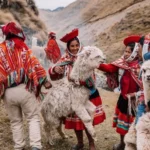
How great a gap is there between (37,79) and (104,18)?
20.1 metres

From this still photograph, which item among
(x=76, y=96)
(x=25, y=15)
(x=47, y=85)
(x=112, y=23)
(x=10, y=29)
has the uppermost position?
(x=112, y=23)

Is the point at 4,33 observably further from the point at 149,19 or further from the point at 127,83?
the point at 149,19

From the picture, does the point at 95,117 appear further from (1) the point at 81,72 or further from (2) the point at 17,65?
(2) the point at 17,65

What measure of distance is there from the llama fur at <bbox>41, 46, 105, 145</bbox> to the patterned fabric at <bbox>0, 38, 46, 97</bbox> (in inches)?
12.0

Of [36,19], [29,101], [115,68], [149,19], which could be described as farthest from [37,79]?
[149,19]

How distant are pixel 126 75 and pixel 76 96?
66 cm

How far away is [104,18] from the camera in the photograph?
2377 centimetres

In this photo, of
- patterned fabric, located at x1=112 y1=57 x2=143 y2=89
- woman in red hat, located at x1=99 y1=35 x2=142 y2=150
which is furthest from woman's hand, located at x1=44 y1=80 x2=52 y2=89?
patterned fabric, located at x1=112 y1=57 x2=143 y2=89

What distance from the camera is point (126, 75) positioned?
166 inches

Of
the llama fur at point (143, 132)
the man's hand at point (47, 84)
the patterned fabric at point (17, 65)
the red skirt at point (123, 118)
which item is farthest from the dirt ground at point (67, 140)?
the llama fur at point (143, 132)

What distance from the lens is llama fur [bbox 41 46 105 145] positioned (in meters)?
4.06

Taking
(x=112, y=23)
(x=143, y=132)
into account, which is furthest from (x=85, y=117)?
(x=112, y=23)

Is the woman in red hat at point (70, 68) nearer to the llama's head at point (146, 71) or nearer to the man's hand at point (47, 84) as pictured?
the man's hand at point (47, 84)

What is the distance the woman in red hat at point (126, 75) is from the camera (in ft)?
13.4
